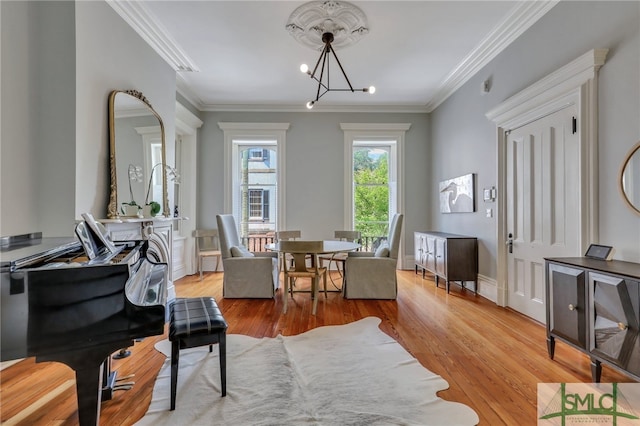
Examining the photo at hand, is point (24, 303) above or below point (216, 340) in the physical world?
above

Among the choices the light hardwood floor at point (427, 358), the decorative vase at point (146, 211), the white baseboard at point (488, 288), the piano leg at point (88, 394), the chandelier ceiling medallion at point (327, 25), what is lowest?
the light hardwood floor at point (427, 358)

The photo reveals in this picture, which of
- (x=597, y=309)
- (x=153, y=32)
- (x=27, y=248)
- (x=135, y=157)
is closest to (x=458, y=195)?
(x=597, y=309)

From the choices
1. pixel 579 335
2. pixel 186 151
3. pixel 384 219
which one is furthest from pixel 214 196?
pixel 579 335

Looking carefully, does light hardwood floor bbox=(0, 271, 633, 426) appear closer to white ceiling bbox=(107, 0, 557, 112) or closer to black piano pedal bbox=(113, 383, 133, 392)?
black piano pedal bbox=(113, 383, 133, 392)

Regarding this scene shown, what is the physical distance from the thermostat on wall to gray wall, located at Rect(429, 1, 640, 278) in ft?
0.34

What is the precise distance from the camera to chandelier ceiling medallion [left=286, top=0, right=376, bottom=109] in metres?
2.87

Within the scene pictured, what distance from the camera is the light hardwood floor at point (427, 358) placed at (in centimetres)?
175

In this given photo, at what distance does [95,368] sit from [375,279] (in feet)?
9.94

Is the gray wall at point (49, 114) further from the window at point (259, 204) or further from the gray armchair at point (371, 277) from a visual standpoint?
the window at point (259, 204)

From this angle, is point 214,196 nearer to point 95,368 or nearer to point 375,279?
point 375,279

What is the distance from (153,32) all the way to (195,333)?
325 cm

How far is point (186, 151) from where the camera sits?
5418 mm

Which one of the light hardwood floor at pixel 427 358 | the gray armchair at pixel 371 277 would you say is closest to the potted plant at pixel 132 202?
the light hardwood floor at pixel 427 358

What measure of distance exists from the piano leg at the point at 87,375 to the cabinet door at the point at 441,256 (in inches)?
152
